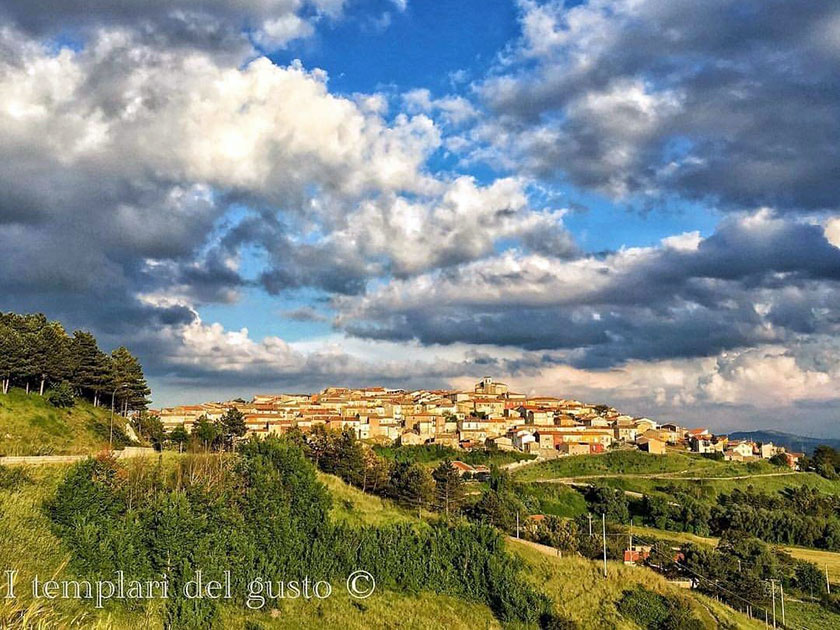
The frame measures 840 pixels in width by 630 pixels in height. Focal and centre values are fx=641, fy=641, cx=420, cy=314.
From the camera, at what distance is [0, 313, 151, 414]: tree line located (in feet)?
173

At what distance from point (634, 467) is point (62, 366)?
8180 centimetres

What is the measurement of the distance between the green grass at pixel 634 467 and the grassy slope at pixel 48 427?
184 feet

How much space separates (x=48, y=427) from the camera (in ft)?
162

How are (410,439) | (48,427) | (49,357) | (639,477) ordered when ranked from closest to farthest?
(48,427), (49,357), (639,477), (410,439)

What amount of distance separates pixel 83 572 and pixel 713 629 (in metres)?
33.0

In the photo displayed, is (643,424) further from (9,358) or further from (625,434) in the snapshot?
(9,358)

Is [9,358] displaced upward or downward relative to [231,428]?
upward

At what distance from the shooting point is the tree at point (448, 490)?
60612mm

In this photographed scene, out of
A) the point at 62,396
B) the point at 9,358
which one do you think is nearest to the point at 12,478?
the point at 62,396

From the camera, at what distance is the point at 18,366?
52.2m

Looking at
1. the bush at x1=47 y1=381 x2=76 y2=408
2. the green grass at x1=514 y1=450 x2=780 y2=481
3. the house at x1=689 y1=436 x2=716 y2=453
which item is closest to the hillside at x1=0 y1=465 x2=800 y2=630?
the bush at x1=47 y1=381 x2=76 y2=408

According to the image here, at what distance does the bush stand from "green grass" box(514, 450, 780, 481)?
58.1 m

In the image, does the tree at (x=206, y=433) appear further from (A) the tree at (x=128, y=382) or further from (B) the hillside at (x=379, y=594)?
(B) the hillside at (x=379, y=594)

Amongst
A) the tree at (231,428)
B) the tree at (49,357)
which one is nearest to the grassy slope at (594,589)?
the tree at (231,428)
